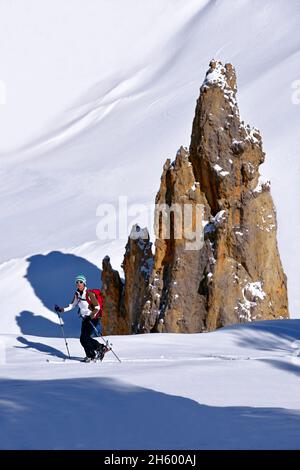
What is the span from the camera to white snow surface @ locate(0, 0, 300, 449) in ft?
26.1

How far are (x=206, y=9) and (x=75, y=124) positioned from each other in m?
21.1

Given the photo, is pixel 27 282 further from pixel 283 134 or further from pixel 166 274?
pixel 283 134

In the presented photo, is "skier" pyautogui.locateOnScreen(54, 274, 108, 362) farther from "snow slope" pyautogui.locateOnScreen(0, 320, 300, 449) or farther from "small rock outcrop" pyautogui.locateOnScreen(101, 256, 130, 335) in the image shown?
"small rock outcrop" pyautogui.locateOnScreen(101, 256, 130, 335)

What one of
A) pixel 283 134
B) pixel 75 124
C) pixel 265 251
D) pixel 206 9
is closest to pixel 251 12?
pixel 206 9

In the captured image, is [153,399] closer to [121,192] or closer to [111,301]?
[111,301]

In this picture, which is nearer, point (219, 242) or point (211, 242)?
point (219, 242)

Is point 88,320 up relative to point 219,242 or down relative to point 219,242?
down

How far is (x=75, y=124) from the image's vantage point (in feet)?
275

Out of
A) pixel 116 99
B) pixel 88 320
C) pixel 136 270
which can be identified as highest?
pixel 116 99

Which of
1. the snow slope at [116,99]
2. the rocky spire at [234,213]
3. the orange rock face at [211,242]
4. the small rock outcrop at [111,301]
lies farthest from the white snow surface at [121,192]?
the rocky spire at [234,213]

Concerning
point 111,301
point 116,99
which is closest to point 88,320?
point 111,301

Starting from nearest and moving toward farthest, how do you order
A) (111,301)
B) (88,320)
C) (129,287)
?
(88,320) → (129,287) → (111,301)

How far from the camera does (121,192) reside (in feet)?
184

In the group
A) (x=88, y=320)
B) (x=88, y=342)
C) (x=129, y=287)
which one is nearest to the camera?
(x=88, y=342)
